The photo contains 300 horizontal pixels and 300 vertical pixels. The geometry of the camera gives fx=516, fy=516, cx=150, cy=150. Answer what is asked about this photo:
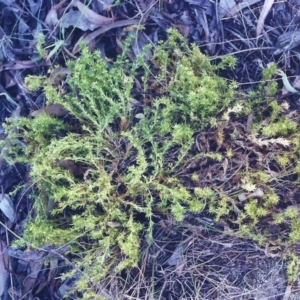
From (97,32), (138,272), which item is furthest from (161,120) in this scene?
(138,272)

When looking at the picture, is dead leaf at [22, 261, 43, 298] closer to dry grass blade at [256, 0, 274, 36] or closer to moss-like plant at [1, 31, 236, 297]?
moss-like plant at [1, 31, 236, 297]

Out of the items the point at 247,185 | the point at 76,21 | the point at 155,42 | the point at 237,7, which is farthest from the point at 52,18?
the point at 247,185

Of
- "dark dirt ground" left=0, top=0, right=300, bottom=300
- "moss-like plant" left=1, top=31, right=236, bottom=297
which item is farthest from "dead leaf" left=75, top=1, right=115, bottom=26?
"moss-like plant" left=1, top=31, right=236, bottom=297

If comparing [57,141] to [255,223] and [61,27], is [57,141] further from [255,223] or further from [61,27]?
[255,223]

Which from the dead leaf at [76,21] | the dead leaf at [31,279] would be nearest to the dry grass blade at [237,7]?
the dead leaf at [76,21]

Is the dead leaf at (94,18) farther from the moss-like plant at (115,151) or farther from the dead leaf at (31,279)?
the dead leaf at (31,279)

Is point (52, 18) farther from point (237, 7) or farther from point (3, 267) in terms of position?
point (3, 267)
